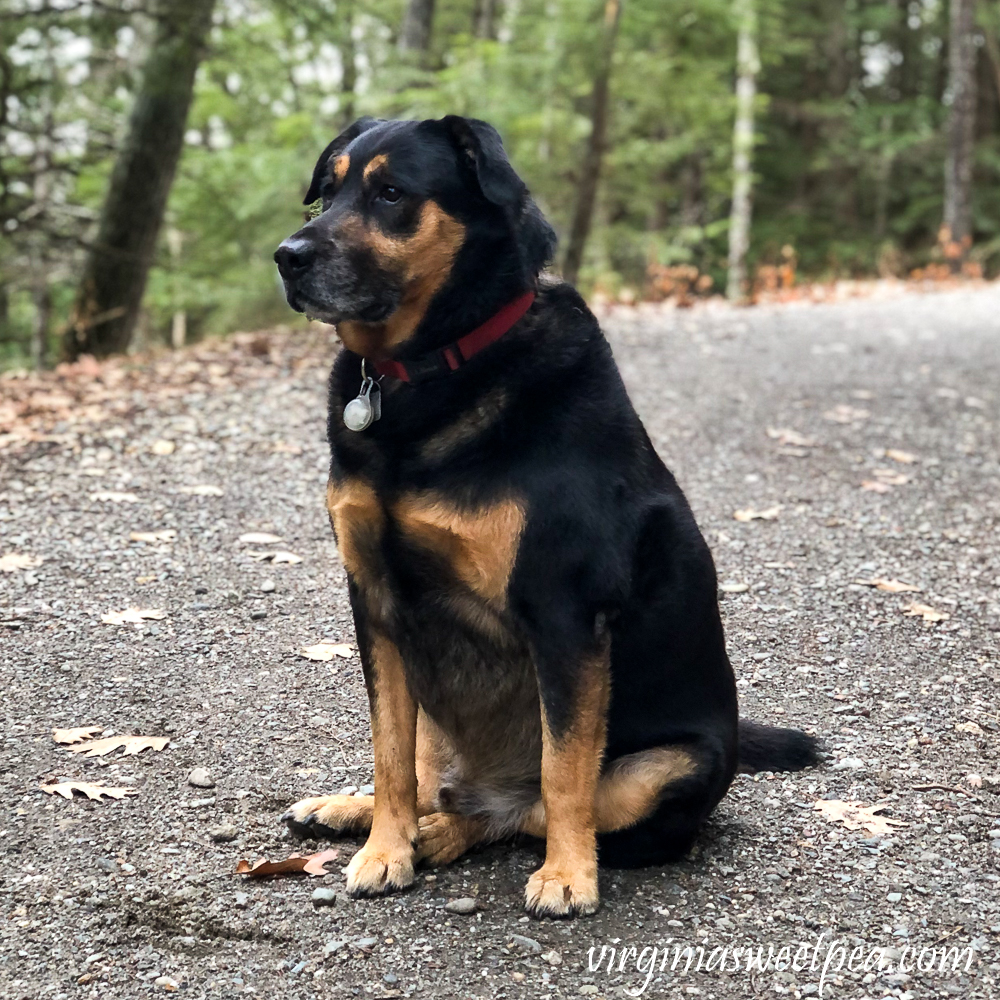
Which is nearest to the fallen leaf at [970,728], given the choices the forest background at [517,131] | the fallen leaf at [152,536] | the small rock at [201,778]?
the small rock at [201,778]

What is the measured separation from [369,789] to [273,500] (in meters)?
3.36

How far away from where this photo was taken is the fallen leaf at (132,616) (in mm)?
4891

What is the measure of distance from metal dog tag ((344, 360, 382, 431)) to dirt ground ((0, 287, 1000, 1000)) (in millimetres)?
499

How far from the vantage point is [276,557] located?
19.1 ft

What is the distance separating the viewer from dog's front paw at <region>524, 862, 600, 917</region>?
293cm

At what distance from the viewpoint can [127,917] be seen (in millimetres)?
2891

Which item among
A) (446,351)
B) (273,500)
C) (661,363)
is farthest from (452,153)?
(661,363)

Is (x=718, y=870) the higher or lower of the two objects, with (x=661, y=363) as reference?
lower

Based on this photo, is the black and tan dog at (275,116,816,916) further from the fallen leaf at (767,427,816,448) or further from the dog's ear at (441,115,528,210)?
the fallen leaf at (767,427,816,448)

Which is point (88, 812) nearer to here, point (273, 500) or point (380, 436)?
point (380, 436)

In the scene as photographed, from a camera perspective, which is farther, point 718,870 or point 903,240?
point 903,240

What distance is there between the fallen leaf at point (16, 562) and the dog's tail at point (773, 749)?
3.60 m

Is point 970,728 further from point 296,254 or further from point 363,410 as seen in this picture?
point 296,254

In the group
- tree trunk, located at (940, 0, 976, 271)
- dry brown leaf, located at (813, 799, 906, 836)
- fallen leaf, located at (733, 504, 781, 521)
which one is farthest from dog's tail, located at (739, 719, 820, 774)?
tree trunk, located at (940, 0, 976, 271)
